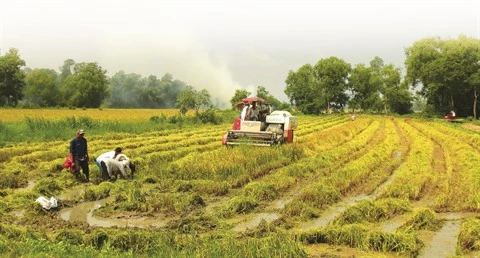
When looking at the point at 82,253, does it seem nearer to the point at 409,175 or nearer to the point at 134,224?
the point at 134,224

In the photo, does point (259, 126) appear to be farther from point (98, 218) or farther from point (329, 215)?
point (98, 218)

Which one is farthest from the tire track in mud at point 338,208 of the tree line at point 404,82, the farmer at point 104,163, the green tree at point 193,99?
the tree line at point 404,82

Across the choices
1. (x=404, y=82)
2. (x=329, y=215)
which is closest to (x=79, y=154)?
(x=329, y=215)

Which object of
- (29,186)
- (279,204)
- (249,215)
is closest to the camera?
(249,215)

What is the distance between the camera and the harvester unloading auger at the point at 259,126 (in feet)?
49.7

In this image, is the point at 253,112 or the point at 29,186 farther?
the point at 253,112

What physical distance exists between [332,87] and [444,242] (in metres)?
76.5

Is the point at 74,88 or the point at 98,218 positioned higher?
the point at 74,88

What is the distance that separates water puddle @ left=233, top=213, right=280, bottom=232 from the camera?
6.87 metres

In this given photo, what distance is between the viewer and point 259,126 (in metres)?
15.8

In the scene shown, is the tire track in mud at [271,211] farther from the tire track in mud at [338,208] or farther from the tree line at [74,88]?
the tree line at [74,88]

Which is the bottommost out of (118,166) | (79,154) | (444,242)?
(444,242)

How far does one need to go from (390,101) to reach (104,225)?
2776 inches

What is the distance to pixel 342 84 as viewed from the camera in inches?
3201
